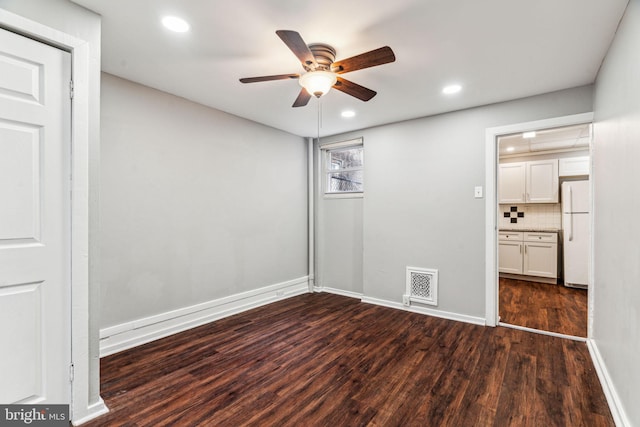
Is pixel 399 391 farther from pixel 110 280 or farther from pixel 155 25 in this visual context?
pixel 155 25

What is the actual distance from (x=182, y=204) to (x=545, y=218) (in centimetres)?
613

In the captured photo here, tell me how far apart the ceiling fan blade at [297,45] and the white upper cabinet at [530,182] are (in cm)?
469

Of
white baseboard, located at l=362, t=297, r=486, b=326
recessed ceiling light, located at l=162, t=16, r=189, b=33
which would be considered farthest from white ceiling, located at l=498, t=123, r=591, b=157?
recessed ceiling light, located at l=162, t=16, r=189, b=33

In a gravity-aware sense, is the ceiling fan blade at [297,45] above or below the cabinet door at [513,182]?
above

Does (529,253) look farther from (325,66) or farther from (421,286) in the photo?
(325,66)

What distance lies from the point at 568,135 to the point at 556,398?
396cm

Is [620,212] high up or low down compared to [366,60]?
down

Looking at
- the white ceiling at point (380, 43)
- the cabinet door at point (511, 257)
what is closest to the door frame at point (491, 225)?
the white ceiling at point (380, 43)

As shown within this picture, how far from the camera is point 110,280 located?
8.73 ft

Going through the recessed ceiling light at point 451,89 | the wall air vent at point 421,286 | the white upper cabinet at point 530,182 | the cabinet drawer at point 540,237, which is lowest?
the wall air vent at point 421,286

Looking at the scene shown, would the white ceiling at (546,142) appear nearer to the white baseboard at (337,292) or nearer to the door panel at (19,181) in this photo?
the white baseboard at (337,292)

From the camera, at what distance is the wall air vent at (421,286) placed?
3707mm

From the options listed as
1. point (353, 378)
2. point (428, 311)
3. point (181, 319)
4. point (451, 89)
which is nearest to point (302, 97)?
point (451, 89)

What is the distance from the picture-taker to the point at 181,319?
3.17m
